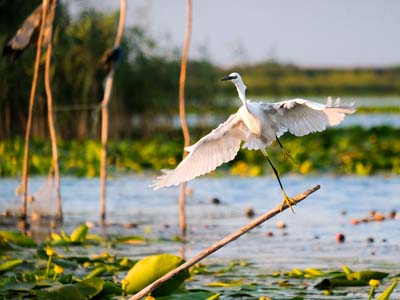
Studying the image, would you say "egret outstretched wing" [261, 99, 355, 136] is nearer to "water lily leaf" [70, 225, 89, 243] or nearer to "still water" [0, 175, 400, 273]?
"still water" [0, 175, 400, 273]

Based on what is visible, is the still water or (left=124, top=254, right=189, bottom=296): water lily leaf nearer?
(left=124, top=254, right=189, bottom=296): water lily leaf

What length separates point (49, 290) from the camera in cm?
630

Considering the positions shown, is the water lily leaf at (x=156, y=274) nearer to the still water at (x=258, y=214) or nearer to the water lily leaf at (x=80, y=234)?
the still water at (x=258, y=214)

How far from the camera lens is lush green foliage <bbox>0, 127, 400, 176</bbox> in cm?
1627

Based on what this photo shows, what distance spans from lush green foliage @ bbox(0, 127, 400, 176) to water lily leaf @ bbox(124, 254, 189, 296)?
9482 mm

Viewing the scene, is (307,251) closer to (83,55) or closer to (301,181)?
(301,181)

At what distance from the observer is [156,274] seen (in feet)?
20.6

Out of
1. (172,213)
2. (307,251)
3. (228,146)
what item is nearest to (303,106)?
(228,146)

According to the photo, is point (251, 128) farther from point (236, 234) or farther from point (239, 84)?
point (236, 234)

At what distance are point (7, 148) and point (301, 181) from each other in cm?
539

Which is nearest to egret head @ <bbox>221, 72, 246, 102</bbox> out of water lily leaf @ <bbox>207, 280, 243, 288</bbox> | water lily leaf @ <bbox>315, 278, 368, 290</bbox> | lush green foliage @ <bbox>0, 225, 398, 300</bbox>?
lush green foliage @ <bbox>0, 225, 398, 300</bbox>

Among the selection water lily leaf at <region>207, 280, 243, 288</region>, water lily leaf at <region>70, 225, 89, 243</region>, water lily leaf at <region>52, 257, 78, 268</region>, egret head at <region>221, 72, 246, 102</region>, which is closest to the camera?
egret head at <region>221, 72, 246, 102</region>

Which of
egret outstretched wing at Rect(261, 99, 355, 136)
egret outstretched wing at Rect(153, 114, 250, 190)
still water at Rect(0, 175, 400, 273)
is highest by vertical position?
egret outstretched wing at Rect(261, 99, 355, 136)

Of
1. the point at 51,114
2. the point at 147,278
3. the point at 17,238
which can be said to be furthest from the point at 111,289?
the point at 51,114
